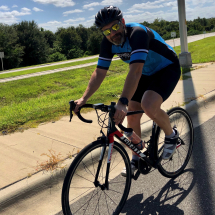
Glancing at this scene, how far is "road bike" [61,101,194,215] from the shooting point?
2074mm

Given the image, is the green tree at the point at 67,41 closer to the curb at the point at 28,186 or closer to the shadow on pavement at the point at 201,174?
the shadow on pavement at the point at 201,174

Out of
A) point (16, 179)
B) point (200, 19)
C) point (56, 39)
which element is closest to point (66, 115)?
point (16, 179)

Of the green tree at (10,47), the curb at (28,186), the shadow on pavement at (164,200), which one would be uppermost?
the green tree at (10,47)

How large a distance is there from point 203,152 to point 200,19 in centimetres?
13846

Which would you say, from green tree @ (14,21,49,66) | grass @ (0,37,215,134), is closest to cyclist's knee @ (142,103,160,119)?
grass @ (0,37,215,134)

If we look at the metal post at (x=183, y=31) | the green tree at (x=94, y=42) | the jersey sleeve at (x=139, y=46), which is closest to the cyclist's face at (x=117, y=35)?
the jersey sleeve at (x=139, y=46)

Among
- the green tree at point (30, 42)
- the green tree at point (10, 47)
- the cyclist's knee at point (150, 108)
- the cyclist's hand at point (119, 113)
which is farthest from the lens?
the green tree at point (30, 42)

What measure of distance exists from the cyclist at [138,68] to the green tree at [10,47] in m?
51.2

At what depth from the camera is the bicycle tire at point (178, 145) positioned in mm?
2951

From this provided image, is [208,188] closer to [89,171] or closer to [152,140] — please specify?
[152,140]

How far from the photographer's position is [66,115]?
17.9ft

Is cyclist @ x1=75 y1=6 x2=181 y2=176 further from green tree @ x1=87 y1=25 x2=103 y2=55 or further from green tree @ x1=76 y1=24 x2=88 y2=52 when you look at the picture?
green tree @ x1=76 y1=24 x2=88 y2=52

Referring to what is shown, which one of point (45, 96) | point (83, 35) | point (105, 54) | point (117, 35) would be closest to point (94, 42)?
point (83, 35)

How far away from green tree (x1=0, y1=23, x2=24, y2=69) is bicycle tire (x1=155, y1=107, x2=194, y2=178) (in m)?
51.3
